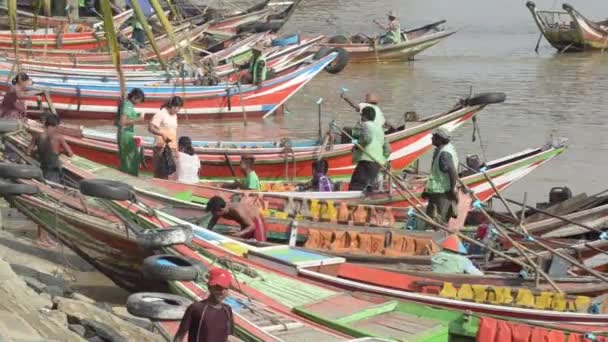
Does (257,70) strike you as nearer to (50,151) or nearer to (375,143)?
(375,143)

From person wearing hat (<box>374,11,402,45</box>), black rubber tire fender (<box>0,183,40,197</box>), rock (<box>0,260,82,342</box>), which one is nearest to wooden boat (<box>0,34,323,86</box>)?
person wearing hat (<box>374,11,402,45</box>)

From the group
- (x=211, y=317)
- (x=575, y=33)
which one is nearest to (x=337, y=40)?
Answer: (x=575, y=33)

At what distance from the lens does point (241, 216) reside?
9562 mm

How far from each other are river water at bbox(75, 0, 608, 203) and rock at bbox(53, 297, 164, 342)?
8075mm

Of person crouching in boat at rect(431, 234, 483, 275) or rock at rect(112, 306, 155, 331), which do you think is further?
person crouching in boat at rect(431, 234, 483, 275)

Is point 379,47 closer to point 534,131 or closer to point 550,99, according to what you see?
point 550,99

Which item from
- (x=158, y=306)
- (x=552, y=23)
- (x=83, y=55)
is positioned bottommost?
(x=158, y=306)

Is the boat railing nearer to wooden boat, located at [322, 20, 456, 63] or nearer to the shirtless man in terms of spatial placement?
wooden boat, located at [322, 20, 456, 63]

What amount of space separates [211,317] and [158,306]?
51.6 inches

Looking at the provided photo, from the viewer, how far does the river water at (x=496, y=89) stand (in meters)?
17.8

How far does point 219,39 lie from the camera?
84.4ft

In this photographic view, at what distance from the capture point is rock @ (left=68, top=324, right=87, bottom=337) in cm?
712

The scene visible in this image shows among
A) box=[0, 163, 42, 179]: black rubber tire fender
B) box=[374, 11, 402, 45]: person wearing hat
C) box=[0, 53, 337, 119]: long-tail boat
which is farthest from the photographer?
box=[374, 11, 402, 45]: person wearing hat

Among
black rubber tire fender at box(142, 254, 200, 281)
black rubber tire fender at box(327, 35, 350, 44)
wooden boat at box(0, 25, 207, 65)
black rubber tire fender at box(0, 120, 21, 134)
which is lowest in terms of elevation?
black rubber tire fender at box(142, 254, 200, 281)
